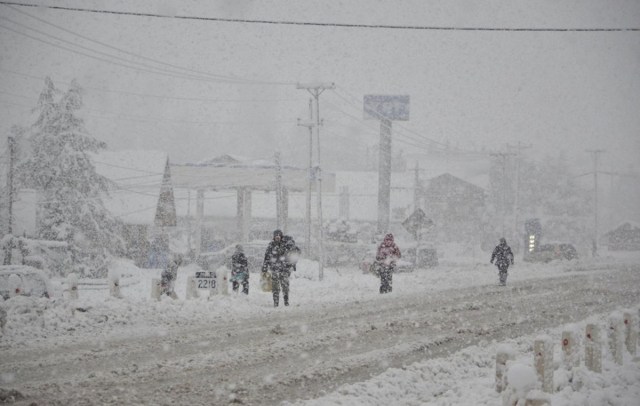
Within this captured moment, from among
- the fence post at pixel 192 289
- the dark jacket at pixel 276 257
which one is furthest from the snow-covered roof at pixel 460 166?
the dark jacket at pixel 276 257

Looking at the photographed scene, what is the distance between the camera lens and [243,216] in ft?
158

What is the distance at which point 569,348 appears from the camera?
8.30m

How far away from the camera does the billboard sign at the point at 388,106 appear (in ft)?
184

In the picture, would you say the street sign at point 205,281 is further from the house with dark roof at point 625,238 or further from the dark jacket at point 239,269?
the house with dark roof at point 625,238

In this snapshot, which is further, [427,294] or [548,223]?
[548,223]

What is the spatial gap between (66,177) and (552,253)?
33.6m

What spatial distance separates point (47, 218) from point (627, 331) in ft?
93.5

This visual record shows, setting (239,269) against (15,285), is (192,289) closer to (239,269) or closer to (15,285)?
(239,269)

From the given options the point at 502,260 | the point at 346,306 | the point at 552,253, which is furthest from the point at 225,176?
the point at 346,306

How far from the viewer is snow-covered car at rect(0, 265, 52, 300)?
14.8 meters

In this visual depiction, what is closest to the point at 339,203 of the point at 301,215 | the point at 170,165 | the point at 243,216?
the point at 301,215

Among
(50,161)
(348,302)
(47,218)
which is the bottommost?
(348,302)

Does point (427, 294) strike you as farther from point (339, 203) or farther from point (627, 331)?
point (339, 203)

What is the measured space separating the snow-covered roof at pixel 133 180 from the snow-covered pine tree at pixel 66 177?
23.8ft
